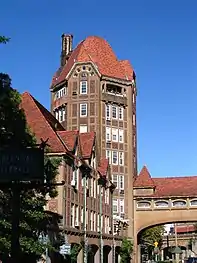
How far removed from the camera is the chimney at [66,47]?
253ft

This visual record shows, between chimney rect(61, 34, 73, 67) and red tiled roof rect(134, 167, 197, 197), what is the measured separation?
2163cm

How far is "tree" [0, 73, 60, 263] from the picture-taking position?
68.5 feet

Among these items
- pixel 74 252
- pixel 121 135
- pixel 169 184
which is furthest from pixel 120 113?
pixel 74 252

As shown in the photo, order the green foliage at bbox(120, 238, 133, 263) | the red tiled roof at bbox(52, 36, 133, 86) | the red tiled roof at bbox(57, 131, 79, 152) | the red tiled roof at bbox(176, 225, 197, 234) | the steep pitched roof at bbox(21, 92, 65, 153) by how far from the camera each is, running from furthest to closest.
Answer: the red tiled roof at bbox(176, 225, 197, 234) < the red tiled roof at bbox(52, 36, 133, 86) < the green foliage at bbox(120, 238, 133, 263) < the red tiled roof at bbox(57, 131, 79, 152) < the steep pitched roof at bbox(21, 92, 65, 153)

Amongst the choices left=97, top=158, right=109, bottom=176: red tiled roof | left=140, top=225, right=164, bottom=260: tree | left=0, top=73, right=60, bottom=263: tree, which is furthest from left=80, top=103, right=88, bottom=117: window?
left=0, top=73, right=60, bottom=263: tree

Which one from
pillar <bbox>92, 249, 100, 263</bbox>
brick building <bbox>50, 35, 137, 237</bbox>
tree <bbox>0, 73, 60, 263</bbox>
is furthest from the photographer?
A: brick building <bbox>50, 35, 137, 237</bbox>

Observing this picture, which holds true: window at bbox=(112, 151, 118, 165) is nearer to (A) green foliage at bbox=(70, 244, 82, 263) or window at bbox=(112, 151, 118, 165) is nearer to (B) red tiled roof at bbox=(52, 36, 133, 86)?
(B) red tiled roof at bbox=(52, 36, 133, 86)

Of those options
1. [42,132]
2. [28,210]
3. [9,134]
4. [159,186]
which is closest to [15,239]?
[9,134]

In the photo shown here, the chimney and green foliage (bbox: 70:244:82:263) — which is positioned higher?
the chimney

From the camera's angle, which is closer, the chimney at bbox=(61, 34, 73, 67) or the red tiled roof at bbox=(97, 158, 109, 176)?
the red tiled roof at bbox=(97, 158, 109, 176)

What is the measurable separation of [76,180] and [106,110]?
90.9 ft

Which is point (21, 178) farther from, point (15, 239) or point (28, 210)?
point (28, 210)

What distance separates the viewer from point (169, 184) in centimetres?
6869

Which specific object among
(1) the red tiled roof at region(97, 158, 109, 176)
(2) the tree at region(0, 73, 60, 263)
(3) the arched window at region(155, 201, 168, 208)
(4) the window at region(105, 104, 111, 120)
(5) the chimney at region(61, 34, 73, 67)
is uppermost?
(5) the chimney at region(61, 34, 73, 67)
